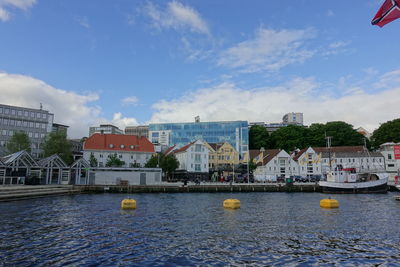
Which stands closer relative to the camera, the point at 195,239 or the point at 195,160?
the point at 195,239

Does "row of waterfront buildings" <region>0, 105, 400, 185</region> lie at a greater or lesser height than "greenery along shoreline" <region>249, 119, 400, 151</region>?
lesser

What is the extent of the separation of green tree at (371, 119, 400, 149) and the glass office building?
47.4 m

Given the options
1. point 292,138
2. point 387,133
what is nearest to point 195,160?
point 292,138

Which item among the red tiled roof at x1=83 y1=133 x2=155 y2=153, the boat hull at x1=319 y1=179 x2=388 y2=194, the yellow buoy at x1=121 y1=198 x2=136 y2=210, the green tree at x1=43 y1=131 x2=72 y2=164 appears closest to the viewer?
the yellow buoy at x1=121 y1=198 x2=136 y2=210

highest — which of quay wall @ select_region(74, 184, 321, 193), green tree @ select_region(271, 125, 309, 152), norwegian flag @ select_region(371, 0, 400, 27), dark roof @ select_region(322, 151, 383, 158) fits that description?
green tree @ select_region(271, 125, 309, 152)

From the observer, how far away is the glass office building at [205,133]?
119750 millimetres

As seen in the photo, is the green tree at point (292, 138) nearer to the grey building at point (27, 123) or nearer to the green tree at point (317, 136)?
the green tree at point (317, 136)

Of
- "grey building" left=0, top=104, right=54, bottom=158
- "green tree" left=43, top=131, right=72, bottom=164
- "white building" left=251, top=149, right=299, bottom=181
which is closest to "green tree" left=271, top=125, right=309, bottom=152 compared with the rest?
"white building" left=251, top=149, right=299, bottom=181

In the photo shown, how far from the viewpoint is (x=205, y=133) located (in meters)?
123

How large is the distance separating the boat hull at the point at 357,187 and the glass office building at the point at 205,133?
60233 millimetres

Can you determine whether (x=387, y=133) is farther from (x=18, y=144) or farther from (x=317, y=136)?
(x=18, y=144)

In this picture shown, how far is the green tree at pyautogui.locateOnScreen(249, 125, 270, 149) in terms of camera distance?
122 metres

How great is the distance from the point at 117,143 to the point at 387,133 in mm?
91937

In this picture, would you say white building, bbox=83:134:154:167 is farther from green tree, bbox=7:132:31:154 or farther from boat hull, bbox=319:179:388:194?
boat hull, bbox=319:179:388:194
